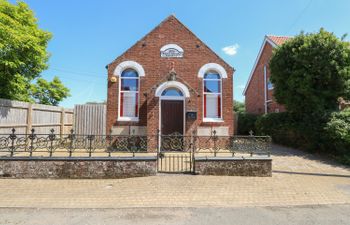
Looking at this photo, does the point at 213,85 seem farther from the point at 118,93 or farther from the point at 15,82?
the point at 15,82

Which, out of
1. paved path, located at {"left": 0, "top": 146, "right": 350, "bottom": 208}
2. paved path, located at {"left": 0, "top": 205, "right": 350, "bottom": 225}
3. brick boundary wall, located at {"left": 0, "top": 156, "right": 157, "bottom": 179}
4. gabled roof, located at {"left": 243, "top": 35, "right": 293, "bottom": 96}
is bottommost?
paved path, located at {"left": 0, "top": 205, "right": 350, "bottom": 225}

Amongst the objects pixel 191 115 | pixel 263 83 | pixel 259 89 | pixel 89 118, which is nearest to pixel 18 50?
pixel 89 118

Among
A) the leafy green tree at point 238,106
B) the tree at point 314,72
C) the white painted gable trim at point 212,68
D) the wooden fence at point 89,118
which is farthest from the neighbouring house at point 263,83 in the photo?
the wooden fence at point 89,118

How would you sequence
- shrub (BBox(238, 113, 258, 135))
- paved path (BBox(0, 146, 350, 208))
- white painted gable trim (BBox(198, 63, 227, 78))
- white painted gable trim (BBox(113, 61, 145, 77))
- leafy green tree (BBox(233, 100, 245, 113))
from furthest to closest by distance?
1. leafy green tree (BBox(233, 100, 245, 113))
2. shrub (BBox(238, 113, 258, 135))
3. white painted gable trim (BBox(198, 63, 227, 78))
4. white painted gable trim (BBox(113, 61, 145, 77))
5. paved path (BBox(0, 146, 350, 208))

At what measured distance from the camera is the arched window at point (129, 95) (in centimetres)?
1097

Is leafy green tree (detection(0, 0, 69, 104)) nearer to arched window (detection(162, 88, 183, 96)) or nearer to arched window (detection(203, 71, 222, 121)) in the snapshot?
arched window (detection(162, 88, 183, 96))

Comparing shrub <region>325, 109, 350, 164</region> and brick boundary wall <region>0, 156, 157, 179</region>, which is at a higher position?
shrub <region>325, 109, 350, 164</region>

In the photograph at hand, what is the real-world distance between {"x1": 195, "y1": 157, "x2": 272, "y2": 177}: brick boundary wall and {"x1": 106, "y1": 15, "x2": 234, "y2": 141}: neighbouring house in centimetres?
341

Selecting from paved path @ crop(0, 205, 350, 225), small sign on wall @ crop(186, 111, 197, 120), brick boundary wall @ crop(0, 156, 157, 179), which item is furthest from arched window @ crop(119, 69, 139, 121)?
paved path @ crop(0, 205, 350, 225)

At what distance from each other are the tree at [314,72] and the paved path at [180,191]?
16.4 ft

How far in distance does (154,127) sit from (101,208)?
553cm

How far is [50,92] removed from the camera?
767 inches

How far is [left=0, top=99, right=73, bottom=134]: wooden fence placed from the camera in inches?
350

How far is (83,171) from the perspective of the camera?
682 cm
